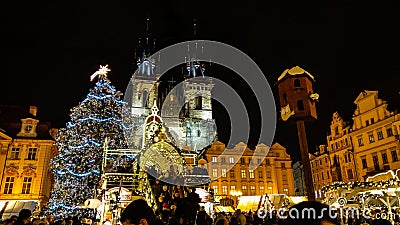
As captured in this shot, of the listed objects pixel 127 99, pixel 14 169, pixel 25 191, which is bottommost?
pixel 25 191

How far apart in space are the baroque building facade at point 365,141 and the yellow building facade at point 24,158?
35.7 meters

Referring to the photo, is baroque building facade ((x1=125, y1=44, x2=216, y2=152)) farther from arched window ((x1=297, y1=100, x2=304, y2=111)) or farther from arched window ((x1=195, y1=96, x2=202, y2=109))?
arched window ((x1=297, y1=100, x2=304, y2=111))

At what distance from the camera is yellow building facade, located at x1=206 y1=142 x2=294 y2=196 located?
162 ft

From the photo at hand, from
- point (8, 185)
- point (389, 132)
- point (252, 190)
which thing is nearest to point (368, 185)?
point (389, 132)

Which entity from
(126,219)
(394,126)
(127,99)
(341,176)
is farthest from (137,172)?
(127,99)

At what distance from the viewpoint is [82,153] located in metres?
26.2

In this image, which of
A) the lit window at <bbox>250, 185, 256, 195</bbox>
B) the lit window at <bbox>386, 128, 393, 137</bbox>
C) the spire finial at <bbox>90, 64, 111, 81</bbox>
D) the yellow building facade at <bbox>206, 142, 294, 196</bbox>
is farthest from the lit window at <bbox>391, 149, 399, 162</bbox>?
the spire finial at <bbox>90, 64, 111, 81</bbox>

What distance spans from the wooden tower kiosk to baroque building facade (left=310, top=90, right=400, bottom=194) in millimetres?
→ 24816

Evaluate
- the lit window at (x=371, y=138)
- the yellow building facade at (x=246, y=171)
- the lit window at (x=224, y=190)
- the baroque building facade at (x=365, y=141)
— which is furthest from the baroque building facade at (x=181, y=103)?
the lit window at (x=371, y=138)

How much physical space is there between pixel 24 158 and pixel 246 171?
32862 millimetres

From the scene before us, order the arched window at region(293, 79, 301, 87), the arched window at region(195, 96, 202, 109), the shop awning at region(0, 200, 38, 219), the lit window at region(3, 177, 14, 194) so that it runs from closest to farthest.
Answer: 1. the arched window at region(293, 79, 301, 87)
2. the shop awning at region(0, 200, 38, 219)
3. the lit window at region(3, 177, 14, 194)
4. the arched window at region(195, 96, 202, 109)

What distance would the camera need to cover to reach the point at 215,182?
161ft

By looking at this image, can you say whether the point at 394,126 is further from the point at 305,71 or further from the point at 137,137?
the point at 137,137

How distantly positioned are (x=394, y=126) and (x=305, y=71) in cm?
2524
